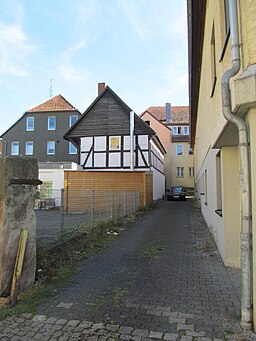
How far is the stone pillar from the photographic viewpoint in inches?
167

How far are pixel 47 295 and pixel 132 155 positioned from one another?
18.3m

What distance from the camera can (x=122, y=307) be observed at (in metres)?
4.06

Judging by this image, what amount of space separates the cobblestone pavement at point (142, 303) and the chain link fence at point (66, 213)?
3.46 feet

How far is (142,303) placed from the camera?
4.21 meters

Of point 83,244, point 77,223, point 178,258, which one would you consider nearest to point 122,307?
point 178,258

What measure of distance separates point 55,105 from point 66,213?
28.4 metres

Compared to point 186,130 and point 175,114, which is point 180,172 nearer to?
point 186,130

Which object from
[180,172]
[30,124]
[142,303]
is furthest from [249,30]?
[180,172]

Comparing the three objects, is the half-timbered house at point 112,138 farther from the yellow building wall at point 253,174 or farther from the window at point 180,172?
the window at point 180,172

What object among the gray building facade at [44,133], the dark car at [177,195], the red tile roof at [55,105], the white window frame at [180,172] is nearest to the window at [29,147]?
the gray building facade at [44,133]

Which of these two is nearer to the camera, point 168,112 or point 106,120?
point 106,120

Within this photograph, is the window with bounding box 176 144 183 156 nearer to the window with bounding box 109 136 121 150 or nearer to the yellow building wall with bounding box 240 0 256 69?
the window with bounding box 109 136 121 150

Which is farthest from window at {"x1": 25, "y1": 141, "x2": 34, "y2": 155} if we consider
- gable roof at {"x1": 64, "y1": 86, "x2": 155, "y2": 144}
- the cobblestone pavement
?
the cobblestone pavement

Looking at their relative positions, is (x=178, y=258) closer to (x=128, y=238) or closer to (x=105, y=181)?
(x=128, y=238)
